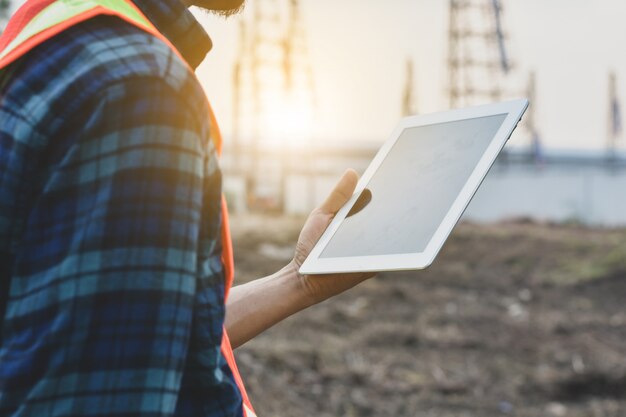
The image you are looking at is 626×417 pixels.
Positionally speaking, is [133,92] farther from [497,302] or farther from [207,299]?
[497,302]

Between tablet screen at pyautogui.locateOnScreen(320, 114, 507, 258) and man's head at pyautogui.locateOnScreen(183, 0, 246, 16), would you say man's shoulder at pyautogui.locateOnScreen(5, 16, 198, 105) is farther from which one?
tablet screen at pyautogui.locateOnScreen(320, 114, 507, 258)

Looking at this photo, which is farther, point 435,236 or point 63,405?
point 435,236

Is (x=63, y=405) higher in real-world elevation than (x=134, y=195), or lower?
lower

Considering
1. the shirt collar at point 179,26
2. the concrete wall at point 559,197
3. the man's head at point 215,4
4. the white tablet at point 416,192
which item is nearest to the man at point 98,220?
the shirt collar at point 179,26

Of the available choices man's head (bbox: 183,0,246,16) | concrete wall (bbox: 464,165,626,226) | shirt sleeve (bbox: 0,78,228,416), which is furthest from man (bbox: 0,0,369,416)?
concrete wall (bbox: 464,165,626,226)

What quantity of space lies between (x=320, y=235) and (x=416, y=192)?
0.21m

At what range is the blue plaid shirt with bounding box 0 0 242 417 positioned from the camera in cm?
75

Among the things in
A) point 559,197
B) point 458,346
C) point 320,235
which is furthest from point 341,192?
point 559,197

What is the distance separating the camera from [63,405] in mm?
752

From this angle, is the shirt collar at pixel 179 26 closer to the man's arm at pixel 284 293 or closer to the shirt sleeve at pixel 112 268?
the shirt sleeve at pixel 112 268

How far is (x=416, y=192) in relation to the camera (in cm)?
132

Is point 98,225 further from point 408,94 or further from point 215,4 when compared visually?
point 408,94

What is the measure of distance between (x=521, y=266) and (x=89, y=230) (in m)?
12.8

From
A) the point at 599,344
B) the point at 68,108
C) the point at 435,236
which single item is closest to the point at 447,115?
the point at 435,236
